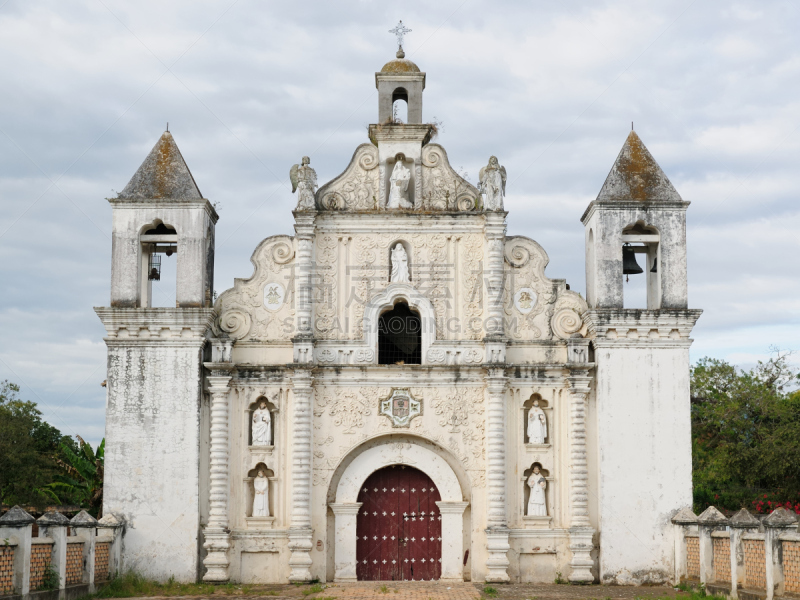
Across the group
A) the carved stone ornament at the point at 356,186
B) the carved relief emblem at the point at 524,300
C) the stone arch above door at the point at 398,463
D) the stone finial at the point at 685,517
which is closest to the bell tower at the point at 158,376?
the carved stone ornament at the point at 356,186

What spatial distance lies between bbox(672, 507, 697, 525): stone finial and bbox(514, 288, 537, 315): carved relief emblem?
5667mm

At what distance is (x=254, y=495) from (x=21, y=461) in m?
12.4

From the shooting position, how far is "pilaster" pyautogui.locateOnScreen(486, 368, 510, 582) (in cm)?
2220

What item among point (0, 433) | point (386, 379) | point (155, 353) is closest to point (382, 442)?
point (386, 379)

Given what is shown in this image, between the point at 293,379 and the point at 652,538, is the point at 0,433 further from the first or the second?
the point at 652,538

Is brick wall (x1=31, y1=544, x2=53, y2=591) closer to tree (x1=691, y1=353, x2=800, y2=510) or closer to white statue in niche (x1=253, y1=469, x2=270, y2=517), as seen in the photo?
white statue in niche (x1=253, y1=469, x2=270, y2=517)

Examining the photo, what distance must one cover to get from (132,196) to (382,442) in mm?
8199

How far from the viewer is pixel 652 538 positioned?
880 inches

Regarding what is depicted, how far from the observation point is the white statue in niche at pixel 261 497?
22766mm

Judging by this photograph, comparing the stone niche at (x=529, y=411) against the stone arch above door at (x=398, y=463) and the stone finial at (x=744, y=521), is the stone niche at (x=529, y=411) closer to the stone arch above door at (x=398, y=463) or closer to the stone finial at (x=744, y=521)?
the stone arch above door at (x=398, y=463)

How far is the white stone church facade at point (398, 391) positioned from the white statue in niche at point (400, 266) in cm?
7

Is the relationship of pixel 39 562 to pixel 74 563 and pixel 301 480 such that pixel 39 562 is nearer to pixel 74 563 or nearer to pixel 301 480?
pixel 74 563

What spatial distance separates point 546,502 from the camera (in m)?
23.0

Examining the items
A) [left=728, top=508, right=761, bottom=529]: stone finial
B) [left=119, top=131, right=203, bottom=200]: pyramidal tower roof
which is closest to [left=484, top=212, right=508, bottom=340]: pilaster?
[left=728, top=508, right=761, bottom=529]: stone finial
